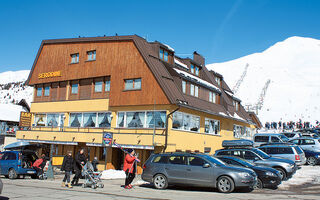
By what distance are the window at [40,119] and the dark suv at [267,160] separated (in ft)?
64.4

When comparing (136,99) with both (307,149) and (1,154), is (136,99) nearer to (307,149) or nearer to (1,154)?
(1,154)

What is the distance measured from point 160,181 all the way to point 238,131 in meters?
23.0

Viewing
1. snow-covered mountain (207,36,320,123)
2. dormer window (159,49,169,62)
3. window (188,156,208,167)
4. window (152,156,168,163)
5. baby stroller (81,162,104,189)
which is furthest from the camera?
snow-covered mountain (207,36,320,123)

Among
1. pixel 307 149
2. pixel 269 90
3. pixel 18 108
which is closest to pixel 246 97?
pixel 269 90

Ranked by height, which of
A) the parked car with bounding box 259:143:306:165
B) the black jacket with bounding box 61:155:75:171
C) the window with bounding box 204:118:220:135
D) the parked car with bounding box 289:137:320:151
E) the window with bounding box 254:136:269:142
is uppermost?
the window with bounding box 204:118:220:135

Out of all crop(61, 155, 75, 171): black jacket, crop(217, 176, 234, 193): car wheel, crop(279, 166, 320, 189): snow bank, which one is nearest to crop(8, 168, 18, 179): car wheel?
crop(61, 155, 75, 171): black jacket

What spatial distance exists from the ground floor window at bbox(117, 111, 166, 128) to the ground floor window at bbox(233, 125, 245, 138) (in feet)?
43.8

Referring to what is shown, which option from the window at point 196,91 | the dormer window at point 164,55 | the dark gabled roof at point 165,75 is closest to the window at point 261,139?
the dark gabled roof at point 165,75

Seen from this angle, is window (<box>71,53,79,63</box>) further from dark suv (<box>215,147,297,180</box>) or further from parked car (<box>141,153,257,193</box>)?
parked car (<box>141,153,257,193</box>)

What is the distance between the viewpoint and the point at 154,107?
24109 millimetres

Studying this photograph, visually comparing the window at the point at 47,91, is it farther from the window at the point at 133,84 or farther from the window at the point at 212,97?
the window at the point at 212,97

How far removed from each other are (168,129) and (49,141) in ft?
38.7

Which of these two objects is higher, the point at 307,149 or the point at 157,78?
the point at 157,78

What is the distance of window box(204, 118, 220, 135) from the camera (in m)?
28.4
